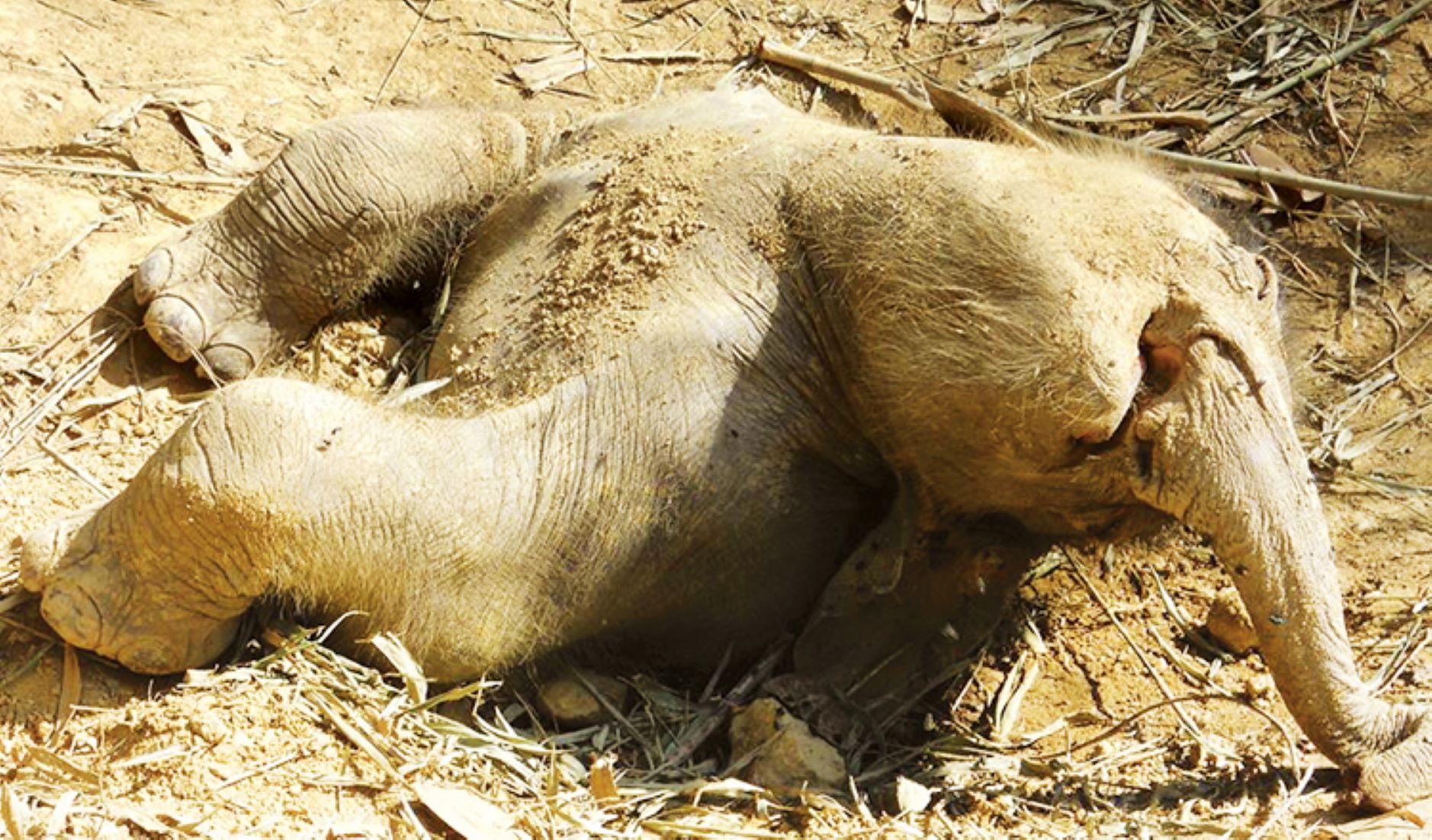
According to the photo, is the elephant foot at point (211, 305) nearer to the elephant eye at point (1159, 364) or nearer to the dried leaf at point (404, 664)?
the dried leaf at point (404, 664)

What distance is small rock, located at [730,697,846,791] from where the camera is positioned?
424 centimetres

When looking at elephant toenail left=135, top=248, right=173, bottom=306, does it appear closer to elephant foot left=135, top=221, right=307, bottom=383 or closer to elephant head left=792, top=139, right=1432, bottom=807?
elephant foot left=135, top=221, right=307, bottom=383

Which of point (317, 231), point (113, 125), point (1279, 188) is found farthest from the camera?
point (1279, 188)

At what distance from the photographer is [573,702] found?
4465 mm

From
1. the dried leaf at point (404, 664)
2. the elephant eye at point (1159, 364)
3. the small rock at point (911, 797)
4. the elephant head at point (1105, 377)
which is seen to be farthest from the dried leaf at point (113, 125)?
the elephant eye at point (1159, 364)

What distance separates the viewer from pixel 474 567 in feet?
14.0

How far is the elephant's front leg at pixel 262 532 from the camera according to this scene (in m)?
4.03

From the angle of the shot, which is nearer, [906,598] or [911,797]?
[911,797]

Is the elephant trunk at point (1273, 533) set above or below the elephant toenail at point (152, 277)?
above

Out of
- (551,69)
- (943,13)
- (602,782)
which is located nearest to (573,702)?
(602,782)

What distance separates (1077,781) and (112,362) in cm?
277

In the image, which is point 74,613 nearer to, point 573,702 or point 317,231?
point 573,702

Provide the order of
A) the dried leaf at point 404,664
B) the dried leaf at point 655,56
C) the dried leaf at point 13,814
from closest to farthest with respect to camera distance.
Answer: the dried leaf at point 13,814, the dried leaf at point 404,664, the dried leaf at point 655,56

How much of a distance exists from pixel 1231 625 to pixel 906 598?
0.98 m
